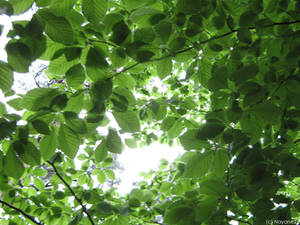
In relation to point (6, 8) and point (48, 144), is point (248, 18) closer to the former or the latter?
point (6, 8)

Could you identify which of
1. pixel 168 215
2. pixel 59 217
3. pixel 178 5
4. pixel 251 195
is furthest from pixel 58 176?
pixel 178 5

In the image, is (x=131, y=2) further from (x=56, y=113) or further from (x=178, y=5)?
(x=56, y=113)

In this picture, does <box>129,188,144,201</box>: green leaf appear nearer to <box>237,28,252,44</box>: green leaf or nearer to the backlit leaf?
the backlit leaf

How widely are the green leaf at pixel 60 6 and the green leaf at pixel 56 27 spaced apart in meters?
0.02

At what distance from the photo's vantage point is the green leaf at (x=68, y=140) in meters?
1.04

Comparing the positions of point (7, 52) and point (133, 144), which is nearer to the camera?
point (7, 52)

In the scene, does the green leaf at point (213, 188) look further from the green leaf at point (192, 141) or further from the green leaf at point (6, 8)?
the green leaf at point (6, 8)

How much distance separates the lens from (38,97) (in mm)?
950

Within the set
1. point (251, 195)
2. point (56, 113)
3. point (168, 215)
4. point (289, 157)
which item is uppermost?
point (56, 113)

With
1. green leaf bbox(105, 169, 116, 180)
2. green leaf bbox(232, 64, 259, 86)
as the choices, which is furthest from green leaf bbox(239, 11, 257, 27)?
green leaf bbox(105, 169, 116, 180)

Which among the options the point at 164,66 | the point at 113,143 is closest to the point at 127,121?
the point at 113,143

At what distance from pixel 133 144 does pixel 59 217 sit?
32.6 inches

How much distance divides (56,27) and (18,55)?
19cm

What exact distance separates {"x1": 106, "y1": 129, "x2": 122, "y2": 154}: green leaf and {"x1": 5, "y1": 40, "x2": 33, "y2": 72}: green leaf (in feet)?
1.67
